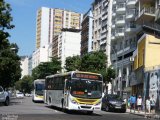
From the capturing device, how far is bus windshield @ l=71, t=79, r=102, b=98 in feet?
105

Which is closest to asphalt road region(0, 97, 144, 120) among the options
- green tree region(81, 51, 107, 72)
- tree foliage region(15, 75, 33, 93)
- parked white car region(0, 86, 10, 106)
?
parked white car region(0, 86, 10, 106)

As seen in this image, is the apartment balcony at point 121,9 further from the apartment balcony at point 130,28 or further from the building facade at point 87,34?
the building facade at point 87,34

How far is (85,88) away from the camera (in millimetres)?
32188

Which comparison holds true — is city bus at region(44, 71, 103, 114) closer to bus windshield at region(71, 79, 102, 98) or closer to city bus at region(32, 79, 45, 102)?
bus windshield at region(71, 79, 102, 98)

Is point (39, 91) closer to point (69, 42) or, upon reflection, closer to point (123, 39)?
point (123, 39)

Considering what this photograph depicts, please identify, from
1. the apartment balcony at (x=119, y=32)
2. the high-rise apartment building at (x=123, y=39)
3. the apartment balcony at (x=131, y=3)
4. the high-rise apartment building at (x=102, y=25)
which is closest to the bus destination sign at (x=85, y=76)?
the high-rise apartment building at (x=123, y=39)

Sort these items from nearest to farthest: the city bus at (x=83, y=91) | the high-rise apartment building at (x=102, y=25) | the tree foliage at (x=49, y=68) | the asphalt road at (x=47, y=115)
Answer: the asphalt road at (x=47, y=115) < the city bus at (x=83, y=91) < the high-rise apartment building at (x=102, y=25) < the tree foliage at (x=49, y=68)

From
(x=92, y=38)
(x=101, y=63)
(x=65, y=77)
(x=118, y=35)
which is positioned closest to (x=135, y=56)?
(x=101, y=63)

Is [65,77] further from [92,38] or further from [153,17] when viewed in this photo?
[92,38]

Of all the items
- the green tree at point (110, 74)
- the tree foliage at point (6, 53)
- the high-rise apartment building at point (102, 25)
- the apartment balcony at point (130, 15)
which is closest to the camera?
the tree foliage at point (6, 53)

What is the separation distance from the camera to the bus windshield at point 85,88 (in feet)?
105

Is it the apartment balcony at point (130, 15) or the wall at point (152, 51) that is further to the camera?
the apartment balcony at point (130, 15)

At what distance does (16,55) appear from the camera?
218ft

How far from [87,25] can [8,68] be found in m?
60.8
